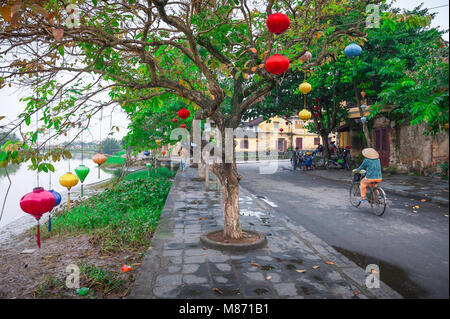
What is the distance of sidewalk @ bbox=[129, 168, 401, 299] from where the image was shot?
3.37 m

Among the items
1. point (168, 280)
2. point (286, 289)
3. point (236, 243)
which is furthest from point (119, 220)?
point (286, 289)

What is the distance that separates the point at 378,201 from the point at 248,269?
2.68 metres

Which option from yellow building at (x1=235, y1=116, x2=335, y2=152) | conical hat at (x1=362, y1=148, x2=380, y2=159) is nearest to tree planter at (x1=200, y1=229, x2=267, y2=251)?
conical hat at (x1=362, y1=148, x2=380, y2=159)

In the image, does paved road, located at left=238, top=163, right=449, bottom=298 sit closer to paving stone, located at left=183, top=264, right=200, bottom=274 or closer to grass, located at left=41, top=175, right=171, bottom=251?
paving stone, located at left=183, top=264, right=200, bottom=274

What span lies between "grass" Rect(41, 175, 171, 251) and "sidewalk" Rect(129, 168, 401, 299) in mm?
592

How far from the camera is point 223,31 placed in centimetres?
496

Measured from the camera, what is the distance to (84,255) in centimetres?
565

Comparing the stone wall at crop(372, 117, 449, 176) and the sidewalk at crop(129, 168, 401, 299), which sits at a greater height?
the stone wall at crop(372, 117, 449, 176)

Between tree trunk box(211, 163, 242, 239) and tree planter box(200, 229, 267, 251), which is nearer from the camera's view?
tree planter box(200, 229, 267, 251)

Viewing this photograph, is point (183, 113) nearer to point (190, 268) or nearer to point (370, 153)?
point (190, 268)

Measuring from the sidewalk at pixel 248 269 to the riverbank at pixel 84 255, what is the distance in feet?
1.74

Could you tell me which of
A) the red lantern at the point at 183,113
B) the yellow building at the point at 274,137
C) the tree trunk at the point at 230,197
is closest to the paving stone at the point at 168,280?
the tree trunk at the point at 230,197

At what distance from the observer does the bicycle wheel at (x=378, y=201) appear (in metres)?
1.72
